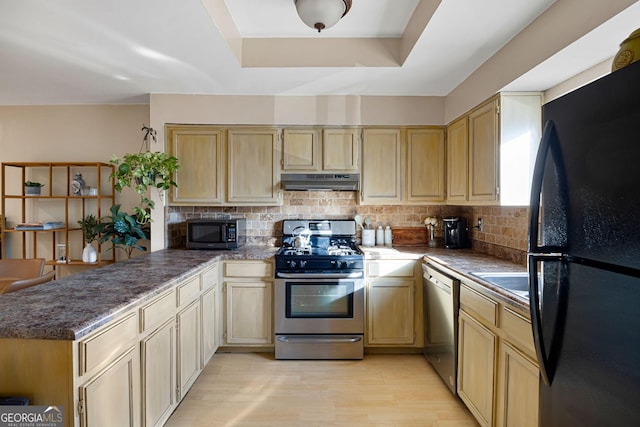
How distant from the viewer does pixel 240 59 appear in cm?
251

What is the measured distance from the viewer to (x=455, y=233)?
10.6 ft

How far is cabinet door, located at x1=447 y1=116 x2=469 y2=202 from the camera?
9.16 feet

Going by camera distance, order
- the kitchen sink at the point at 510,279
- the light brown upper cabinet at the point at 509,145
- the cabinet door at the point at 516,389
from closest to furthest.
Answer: the cabinet door at the point at 516,389
the kitchen sink at the point at 510,279
the light brown upper cabinet at the point at 509,145

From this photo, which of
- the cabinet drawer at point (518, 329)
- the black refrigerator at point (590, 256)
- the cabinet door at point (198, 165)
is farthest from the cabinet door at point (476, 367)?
the cabinet door at point (198, 165)

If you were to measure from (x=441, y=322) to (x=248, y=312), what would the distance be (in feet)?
5.40

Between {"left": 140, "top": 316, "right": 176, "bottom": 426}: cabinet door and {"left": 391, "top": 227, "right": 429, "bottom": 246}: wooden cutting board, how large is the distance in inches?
91.7

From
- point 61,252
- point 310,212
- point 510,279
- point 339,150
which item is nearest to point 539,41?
point 510,279

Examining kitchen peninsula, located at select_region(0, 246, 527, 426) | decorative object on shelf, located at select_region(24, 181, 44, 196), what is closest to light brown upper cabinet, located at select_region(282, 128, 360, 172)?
kitchen peninsula, located at select_region(0, 246, 527, 426)

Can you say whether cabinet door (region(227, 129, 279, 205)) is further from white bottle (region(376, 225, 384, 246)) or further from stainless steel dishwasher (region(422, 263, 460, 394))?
stainless steel dishwasher (region(422, 263, 460, 394))

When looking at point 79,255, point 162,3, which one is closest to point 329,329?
point 162,3

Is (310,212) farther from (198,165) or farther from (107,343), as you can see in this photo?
(107,343)

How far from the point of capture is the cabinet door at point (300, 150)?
321cm

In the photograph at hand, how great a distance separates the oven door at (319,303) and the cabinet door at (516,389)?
1.31 meters

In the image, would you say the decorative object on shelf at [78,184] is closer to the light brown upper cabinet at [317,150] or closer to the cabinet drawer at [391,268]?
the light brown upper cabinet at [317,150]
